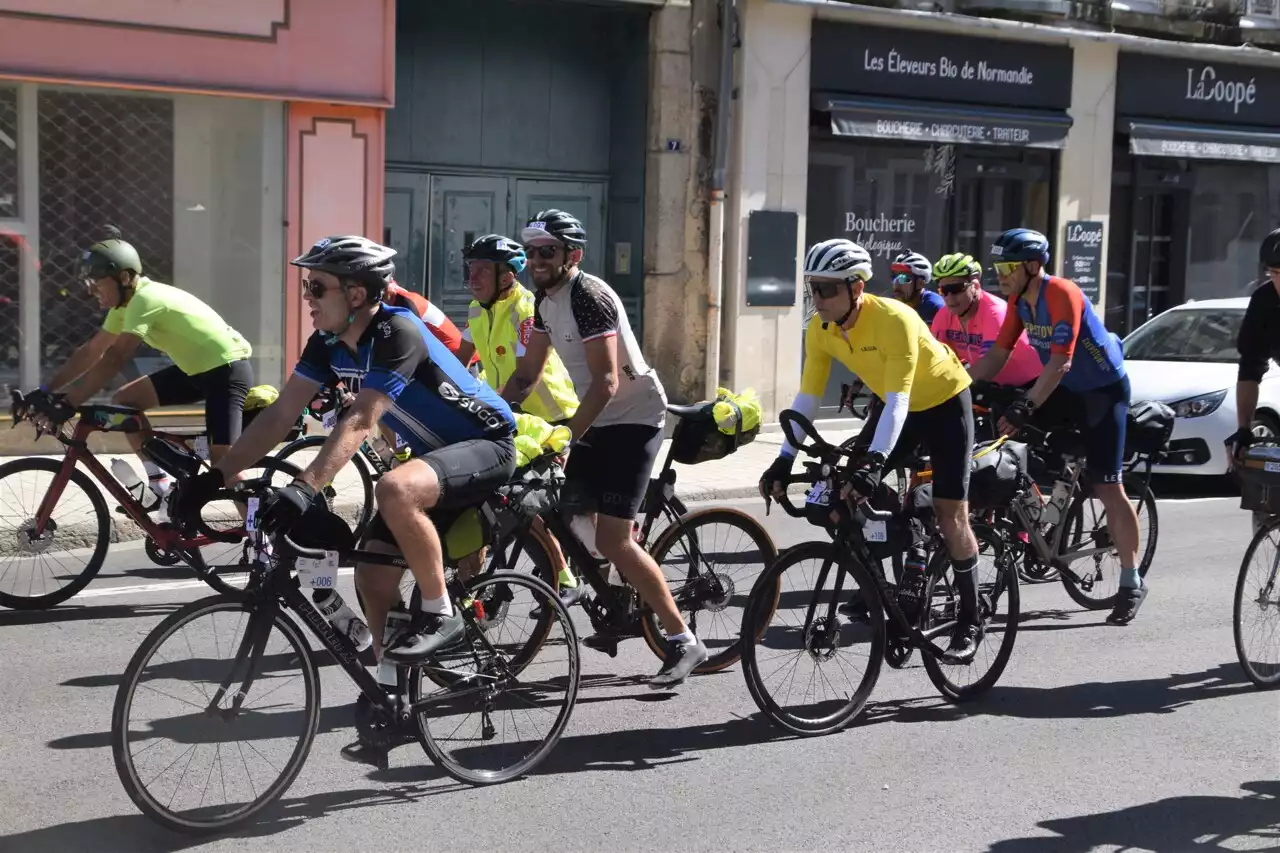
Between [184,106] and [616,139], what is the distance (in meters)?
4.37

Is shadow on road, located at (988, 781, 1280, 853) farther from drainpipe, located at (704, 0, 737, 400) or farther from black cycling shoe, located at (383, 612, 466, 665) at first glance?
drainpipe, located at (704, 0, 737, 400)

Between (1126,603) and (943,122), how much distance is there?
1026cm

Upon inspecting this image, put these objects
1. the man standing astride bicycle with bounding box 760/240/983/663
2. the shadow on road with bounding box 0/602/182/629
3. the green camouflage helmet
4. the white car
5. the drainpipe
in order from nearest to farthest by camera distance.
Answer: the man standing astride bicycle with bounding box 760/240/983/663 < the shadow on road with bounding box 0/602/182/629 < the green camouflage helmet < the white car < the drainpipe

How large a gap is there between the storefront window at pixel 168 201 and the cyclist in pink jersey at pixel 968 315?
254 inches

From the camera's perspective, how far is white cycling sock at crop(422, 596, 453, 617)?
5.18m

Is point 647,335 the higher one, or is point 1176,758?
point 647,335

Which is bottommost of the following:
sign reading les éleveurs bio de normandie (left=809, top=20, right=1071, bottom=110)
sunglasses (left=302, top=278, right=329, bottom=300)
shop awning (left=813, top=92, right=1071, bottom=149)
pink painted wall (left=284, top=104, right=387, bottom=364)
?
sunglasses (left=302, top=278, right=329, bottom=300)

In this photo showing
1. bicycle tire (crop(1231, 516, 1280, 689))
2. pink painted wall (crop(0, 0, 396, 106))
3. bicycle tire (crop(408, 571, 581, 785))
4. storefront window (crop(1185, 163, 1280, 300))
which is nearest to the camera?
bicycle tire (crop(408, 571, 581, 785))

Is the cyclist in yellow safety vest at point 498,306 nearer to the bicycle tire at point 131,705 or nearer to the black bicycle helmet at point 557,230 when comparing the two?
the black bicycle helmet at point 557,230

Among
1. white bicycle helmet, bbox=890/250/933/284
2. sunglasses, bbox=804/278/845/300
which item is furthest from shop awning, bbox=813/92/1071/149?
sunglasses, bbox=804/278/845/300

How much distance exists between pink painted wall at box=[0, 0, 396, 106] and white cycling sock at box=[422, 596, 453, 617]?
8645 mm

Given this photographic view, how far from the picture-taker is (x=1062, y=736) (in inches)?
243

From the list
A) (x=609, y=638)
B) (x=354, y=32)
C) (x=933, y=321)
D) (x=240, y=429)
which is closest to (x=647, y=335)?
(x=354, y=32)

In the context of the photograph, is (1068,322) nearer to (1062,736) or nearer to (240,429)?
(1062,736)
